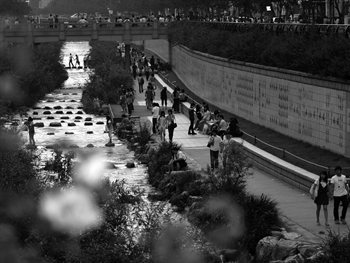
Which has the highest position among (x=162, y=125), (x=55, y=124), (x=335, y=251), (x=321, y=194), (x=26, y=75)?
(x=321, y=194)

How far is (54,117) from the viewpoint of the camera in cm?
4816

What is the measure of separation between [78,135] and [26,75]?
18385mm

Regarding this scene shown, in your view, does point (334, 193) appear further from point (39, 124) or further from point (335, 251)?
point (39, 124)

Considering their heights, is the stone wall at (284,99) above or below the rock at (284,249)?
above

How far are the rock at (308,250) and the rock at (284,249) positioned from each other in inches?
4.3

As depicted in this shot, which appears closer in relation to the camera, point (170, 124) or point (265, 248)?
point (265, 248)

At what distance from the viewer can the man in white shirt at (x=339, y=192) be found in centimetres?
1852

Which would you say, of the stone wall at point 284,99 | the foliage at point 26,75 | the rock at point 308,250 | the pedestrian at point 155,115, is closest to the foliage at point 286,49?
the stone wall at point 284,99

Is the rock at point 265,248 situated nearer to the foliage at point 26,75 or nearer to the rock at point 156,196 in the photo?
the rock at point 156,196

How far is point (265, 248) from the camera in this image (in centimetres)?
1736

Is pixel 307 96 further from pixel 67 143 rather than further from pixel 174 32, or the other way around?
pixel 174 32

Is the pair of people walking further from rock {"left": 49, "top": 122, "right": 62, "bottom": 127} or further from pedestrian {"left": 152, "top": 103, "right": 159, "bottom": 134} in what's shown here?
rock {"left": 49, "top": 122, "right": 62, "bottom": 127}

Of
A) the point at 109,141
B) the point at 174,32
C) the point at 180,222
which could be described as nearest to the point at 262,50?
the point at 109,141

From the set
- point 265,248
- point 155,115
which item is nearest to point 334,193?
point 265,248
